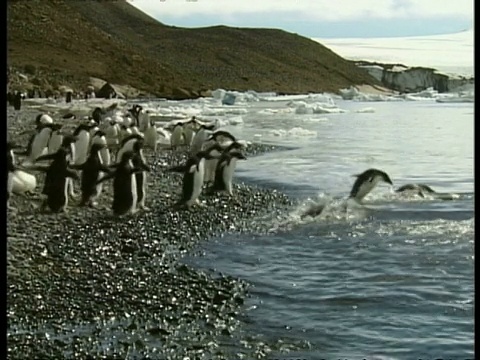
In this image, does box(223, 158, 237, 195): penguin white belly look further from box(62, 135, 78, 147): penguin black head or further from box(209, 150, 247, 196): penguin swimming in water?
box(62, 135, 78, 147): penguin black head

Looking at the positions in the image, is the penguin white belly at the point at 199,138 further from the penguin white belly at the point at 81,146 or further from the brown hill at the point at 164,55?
the penguin white belly at the point at 81,146

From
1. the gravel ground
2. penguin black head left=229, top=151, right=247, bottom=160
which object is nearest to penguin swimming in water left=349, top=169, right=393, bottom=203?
the gravel ground

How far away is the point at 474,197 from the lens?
1.58 m

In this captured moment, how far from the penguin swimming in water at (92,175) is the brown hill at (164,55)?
0.63 ft

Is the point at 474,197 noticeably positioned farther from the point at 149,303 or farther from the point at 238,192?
the point at 149,303

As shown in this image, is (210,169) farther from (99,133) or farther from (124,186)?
(99,133)

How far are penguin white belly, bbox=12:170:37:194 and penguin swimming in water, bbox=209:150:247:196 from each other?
1.43ft

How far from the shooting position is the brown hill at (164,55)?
1722 millimetres

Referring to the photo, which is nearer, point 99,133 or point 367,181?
point 367,181

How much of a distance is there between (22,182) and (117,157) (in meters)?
0.26

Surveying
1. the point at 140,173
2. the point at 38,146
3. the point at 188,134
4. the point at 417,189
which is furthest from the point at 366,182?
the point at 38,146

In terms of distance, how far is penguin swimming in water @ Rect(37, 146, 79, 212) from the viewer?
5.34 ft

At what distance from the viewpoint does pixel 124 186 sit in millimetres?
1667

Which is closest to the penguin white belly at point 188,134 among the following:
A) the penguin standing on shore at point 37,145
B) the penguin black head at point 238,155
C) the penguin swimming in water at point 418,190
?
the penguin black head at point 238,155
